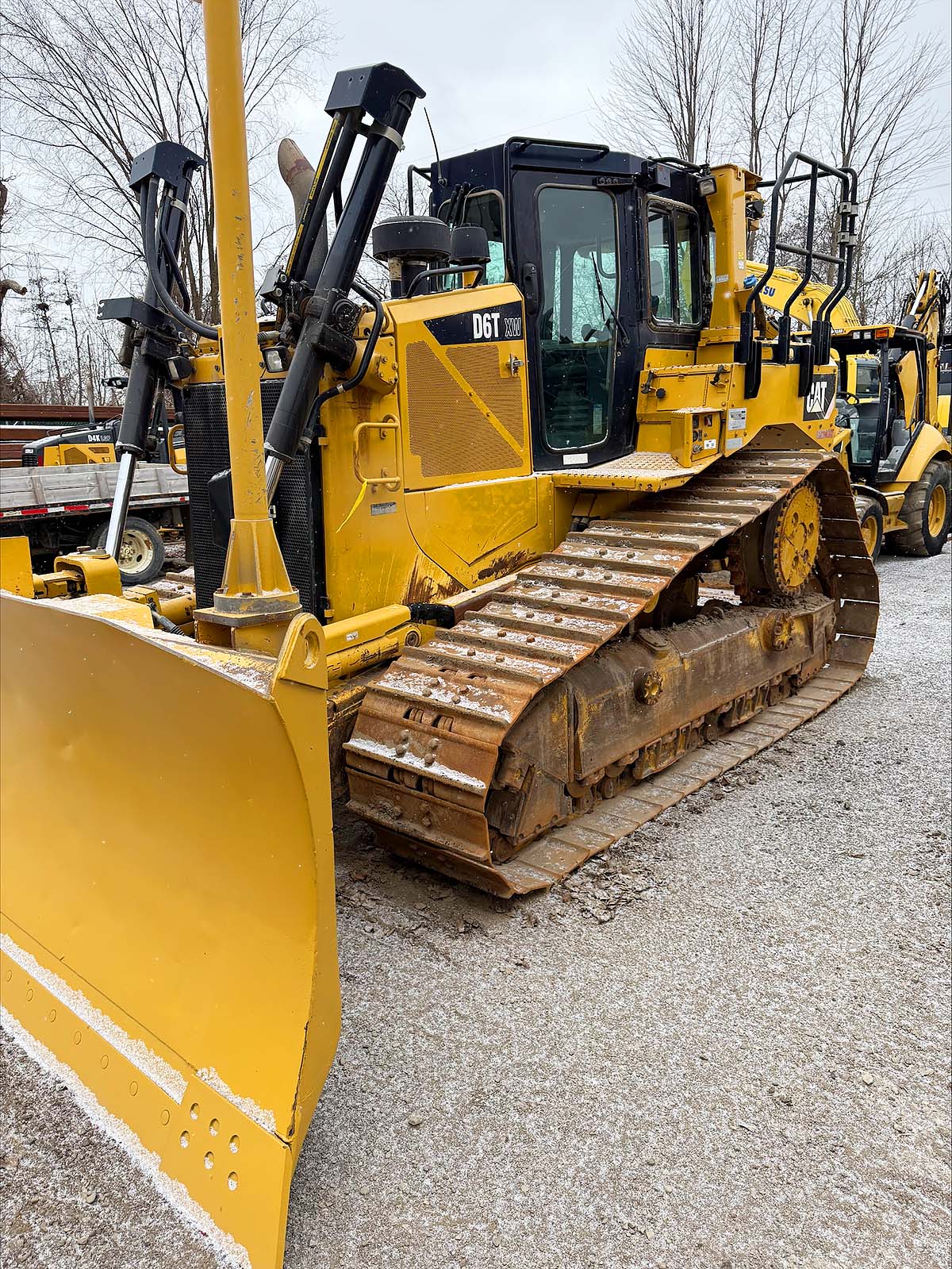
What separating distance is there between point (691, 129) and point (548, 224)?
56.2 feet

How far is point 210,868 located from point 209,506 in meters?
2.29

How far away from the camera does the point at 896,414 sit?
38.8 ft

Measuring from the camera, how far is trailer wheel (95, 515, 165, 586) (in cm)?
1103

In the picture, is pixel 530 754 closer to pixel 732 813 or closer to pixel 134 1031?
pixel 732 813

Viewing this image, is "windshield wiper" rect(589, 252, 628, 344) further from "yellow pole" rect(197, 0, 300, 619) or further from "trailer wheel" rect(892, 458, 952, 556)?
"trailer wheel" rect(892, 458, 952, 556)

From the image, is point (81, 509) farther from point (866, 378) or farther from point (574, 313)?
point (866, 378)

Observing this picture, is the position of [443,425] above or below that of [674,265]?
below

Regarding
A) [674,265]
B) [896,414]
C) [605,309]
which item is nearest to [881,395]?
[896,414]

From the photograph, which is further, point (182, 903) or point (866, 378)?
point (866, 378)

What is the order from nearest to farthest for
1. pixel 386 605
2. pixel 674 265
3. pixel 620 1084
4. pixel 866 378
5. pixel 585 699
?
pixel 620 1084 < pixel 585 699 < pixel 386 605 < pixel 674 265 < pixel 866 378

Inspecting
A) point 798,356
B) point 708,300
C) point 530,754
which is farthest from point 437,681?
point 798,356

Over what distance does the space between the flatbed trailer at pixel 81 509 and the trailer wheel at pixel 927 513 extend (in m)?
8.74

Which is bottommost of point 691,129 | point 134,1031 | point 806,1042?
point 806,1042

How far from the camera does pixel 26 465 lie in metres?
13.5
